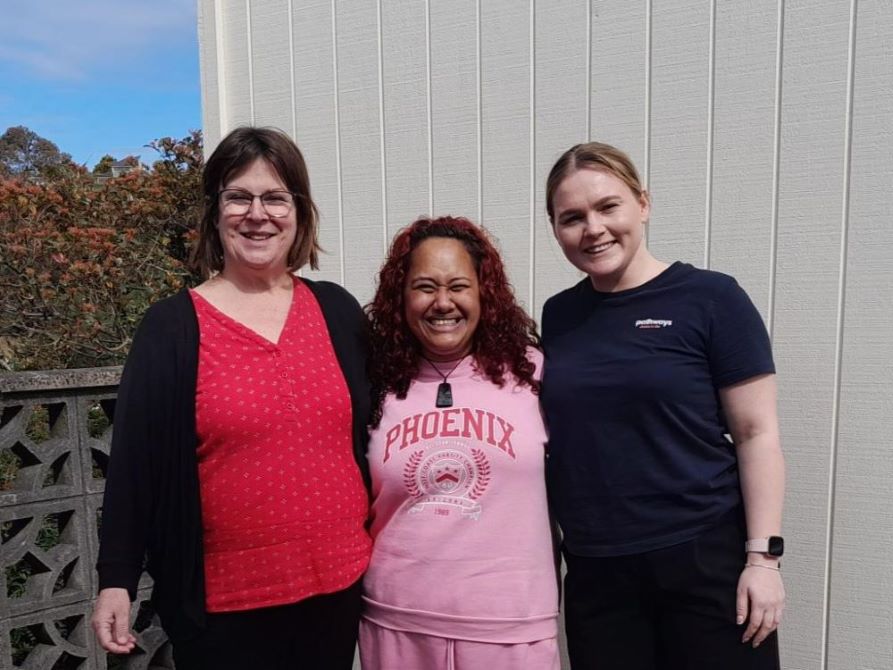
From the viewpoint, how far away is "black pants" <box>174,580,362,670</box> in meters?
1.67

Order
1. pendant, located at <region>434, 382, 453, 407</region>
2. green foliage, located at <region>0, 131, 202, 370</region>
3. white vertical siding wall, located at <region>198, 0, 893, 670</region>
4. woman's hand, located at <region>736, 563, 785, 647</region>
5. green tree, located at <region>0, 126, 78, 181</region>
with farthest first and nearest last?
green tree, located at <region>0, 126, 78, 181</region> < green foliage, located at <region>0, 131, 202, 370</region> < white vertical siding wall, located at <region>198, 0, 893, 670</region> < pendant, located at <region>434, 382, 453, 407</region> < woman's hand, located at <region>736, 563, 785, 647</region>

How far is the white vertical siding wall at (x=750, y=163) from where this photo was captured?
1917 mm

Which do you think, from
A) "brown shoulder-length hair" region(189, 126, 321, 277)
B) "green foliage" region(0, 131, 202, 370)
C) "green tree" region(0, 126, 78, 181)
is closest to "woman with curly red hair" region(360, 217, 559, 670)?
"brown shoulder-length hair" region(189, 126, 321, 277)

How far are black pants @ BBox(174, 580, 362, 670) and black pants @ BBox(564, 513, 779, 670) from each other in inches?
21.7

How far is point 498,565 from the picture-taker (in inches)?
67.2

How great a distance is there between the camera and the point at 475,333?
1858mm

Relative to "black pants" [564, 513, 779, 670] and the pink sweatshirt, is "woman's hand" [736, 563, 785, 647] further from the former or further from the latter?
the pink sweatshirt

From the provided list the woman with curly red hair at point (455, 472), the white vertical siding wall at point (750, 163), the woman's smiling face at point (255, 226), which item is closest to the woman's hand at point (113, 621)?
the woman with curly red hair at point (455, 472)

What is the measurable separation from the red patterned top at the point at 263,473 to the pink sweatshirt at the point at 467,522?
129 millimetres

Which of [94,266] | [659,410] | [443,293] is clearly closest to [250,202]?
[443,293]

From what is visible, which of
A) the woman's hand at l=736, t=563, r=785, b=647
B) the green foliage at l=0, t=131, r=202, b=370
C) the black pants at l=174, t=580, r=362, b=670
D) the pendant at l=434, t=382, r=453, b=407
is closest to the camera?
the woman's hand at l=736, t=563, r=785, b=647

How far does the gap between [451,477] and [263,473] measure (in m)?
0.40

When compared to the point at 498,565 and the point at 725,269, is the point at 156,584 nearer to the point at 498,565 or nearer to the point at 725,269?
the point at 498,565

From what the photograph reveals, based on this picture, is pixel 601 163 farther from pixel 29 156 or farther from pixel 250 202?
pixel 29 156
